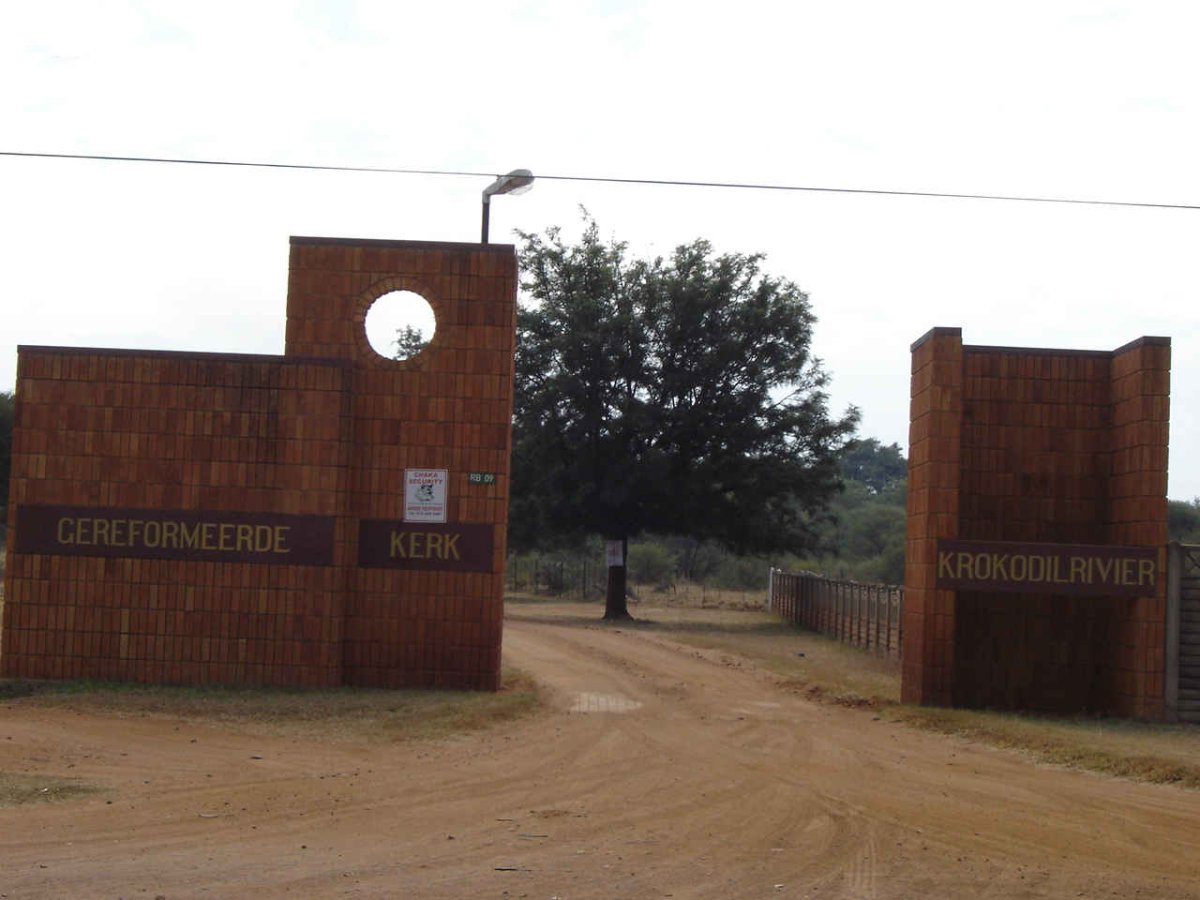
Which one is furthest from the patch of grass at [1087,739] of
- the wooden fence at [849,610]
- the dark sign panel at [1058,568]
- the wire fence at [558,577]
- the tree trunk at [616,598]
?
the wire fence at [558,577]

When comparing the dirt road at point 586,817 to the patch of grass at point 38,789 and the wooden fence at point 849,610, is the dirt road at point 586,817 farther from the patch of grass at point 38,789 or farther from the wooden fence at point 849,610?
the wooden fence at point 849,610

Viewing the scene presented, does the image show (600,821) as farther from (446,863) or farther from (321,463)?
(321,463)

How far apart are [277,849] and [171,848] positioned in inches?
27.6

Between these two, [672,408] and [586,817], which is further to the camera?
[672,408]

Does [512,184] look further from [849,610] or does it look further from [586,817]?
[849,610]

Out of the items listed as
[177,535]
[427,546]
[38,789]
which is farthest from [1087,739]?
[177,535]

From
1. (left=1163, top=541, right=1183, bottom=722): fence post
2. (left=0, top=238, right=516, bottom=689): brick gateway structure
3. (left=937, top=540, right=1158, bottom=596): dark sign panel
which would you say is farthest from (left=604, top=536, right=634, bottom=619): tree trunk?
(left=1163, top=541, right=1183, bottom=722): fence post

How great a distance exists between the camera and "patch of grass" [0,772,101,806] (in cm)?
1071

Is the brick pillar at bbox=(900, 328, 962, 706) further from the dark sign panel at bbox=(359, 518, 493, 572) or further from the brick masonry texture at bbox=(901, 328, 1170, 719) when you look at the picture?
the dark sign panel at bbox=(359, 518, 493, 572)

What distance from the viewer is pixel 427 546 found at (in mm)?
17141

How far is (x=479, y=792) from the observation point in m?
11.6

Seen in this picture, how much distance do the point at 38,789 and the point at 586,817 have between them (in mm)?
4399

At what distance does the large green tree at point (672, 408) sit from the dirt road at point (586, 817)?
65.1ft

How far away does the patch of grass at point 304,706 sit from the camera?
1469cm
